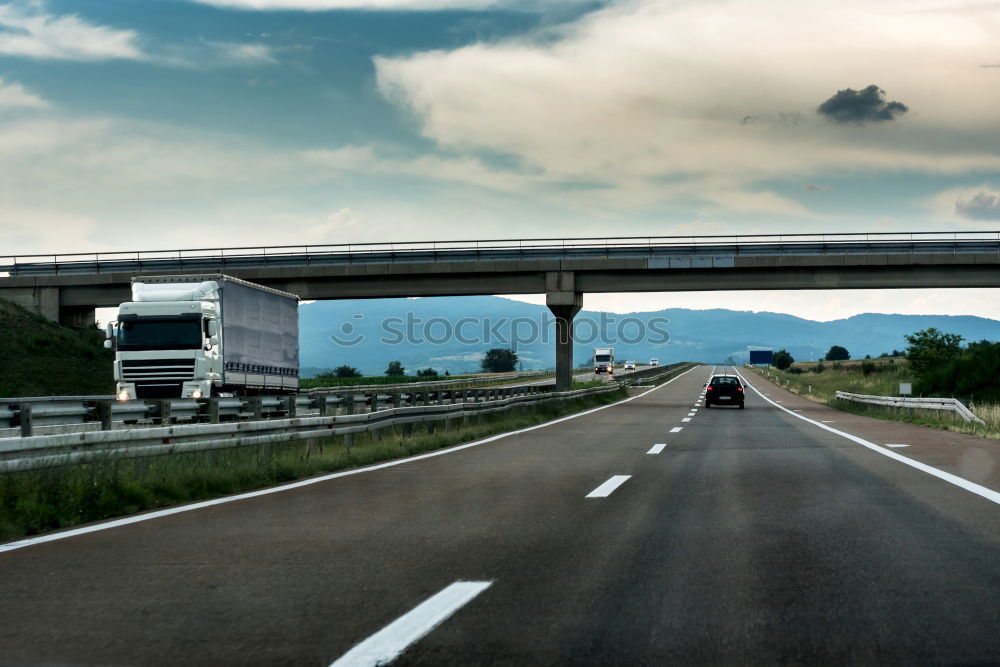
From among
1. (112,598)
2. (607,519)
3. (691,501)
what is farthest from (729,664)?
(691,501)

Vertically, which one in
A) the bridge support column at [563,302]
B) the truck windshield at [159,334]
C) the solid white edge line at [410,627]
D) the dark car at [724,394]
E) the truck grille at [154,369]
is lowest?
the dark car at [724,394]

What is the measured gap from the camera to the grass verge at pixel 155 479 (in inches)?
336

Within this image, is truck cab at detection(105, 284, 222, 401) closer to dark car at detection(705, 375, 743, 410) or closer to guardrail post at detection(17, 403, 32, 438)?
guardrail post at detection(17, 403, 32, 438)

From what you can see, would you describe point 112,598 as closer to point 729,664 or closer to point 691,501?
point 729,664

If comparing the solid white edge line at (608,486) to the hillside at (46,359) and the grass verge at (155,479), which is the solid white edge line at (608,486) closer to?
the grass verge at (155,479)

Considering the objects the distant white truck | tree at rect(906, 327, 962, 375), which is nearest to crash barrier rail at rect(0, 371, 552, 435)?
tree at rect(906, 327, 962, 375)

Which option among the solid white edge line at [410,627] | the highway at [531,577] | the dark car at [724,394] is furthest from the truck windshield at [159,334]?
the dark car at [724,394]

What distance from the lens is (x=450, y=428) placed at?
21453mm

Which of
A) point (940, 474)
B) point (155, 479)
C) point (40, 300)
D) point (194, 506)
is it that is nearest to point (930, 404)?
point (940, 474)

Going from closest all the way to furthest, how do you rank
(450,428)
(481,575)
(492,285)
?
(481,575)
(450,428)
(492,285)

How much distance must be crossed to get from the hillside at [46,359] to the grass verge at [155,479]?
3240 cm

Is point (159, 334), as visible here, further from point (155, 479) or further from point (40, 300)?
point (40, 300)

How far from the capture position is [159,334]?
83.6 ft

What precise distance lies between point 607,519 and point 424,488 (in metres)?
3.11
